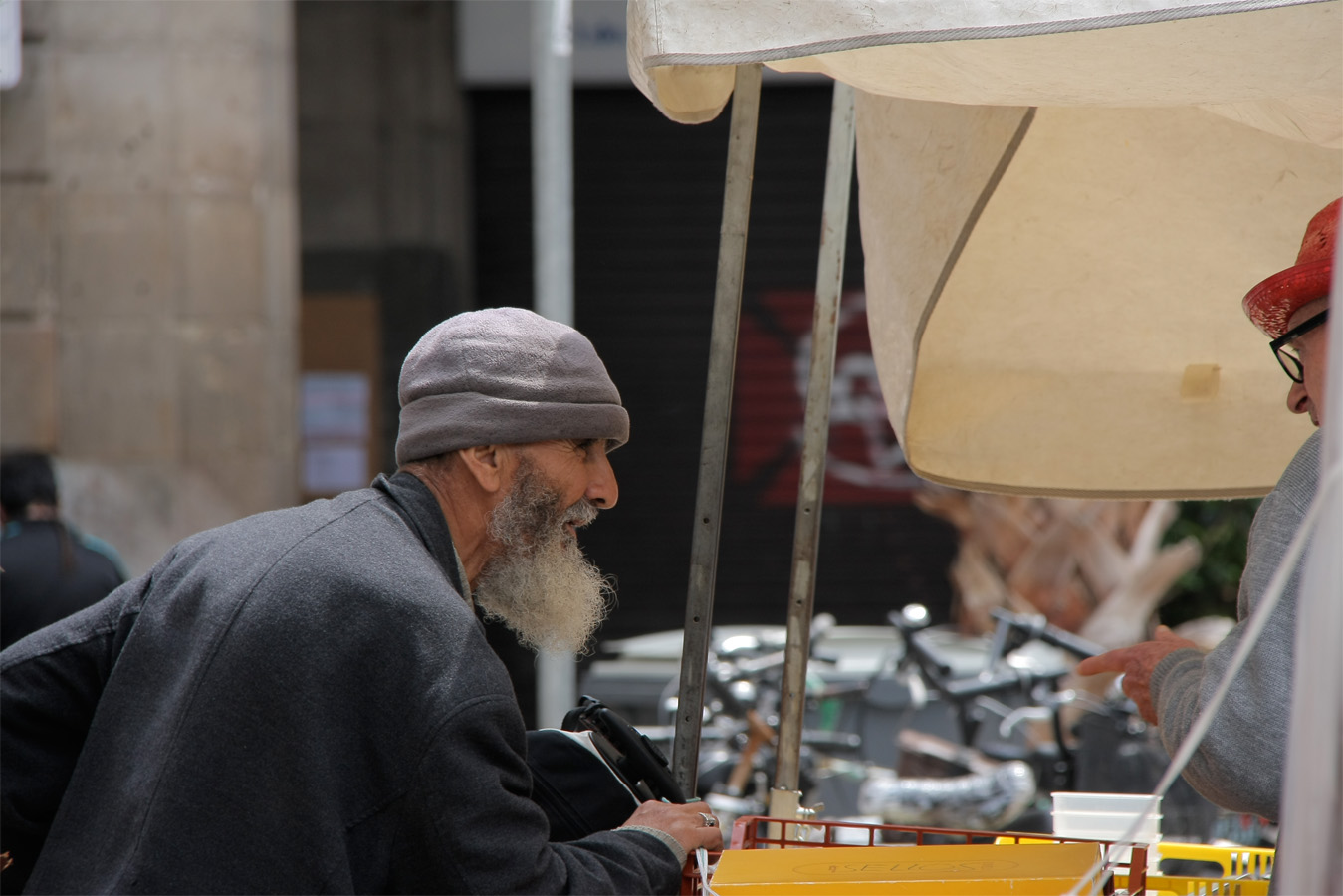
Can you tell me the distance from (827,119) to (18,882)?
27.2 feet

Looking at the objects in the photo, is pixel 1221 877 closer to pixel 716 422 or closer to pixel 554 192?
pixel 716 422

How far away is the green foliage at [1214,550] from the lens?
844cm

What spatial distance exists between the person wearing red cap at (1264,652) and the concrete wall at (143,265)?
6.10 meters

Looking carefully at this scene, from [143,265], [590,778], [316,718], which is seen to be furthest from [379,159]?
[316,718]

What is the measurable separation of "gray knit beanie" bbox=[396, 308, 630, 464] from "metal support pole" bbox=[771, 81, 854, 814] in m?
0.57

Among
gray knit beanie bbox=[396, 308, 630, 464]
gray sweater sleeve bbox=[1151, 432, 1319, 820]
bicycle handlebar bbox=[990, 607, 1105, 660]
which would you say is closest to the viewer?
gray sweater sleeve bbox=[1151, 432, 1319, 820]

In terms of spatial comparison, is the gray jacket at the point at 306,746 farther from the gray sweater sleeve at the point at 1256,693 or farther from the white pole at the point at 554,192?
the white pole at the point at 554,192

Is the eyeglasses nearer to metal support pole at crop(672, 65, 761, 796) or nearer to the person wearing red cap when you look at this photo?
the person wearing red cap

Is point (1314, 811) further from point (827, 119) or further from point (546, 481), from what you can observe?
point (827, 119)

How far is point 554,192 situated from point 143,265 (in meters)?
3.30

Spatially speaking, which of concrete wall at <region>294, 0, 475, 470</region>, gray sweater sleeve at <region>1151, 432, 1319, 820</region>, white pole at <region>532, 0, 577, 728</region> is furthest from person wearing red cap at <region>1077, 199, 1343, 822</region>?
concrete wall at <region>294, 0, 475, 470</region>

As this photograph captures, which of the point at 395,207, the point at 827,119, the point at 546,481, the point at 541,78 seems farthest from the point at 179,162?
the point at 546,481

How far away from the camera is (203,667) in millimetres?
1535

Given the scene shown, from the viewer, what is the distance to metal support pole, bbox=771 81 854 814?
228 centimetres
